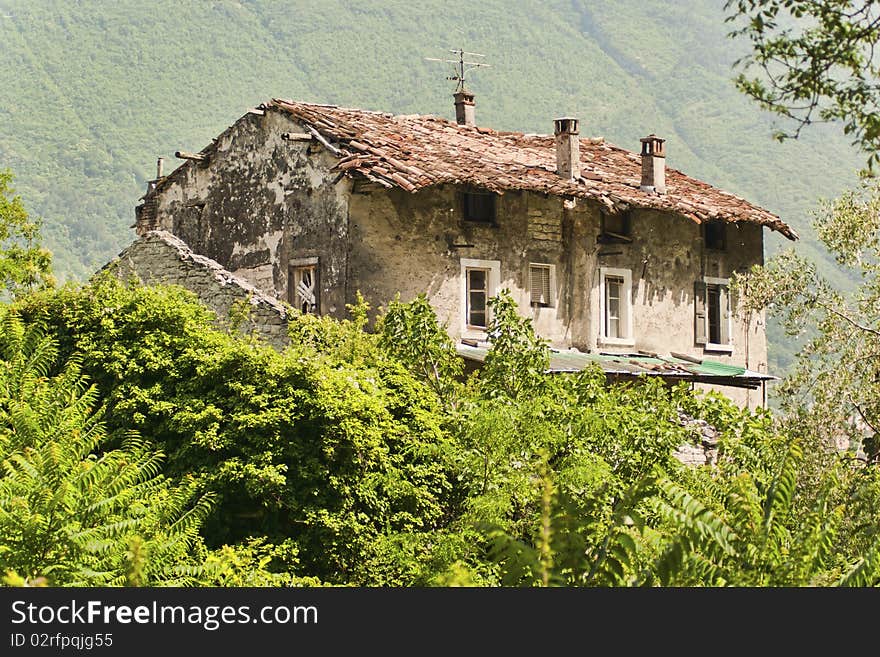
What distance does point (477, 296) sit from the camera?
902 inches

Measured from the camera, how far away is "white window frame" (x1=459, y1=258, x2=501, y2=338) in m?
22.4

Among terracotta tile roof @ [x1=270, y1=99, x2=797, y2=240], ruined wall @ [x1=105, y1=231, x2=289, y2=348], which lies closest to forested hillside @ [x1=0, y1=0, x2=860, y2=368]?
terracotta tile roof @ [x1=270, y1=99, x2=797, y2=240]

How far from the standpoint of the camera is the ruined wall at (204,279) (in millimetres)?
17031

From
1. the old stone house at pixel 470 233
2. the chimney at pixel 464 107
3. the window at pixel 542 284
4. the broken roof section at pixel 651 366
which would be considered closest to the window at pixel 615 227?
the old stone house at pixel 470 233

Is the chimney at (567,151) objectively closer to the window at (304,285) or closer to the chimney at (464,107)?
the chimney at (464,107)

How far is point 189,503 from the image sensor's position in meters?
11.2

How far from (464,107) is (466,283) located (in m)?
7.53

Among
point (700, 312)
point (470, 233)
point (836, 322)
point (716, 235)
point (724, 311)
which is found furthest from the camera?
point (716, 235)

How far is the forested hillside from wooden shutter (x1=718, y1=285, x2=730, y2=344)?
46.9 m

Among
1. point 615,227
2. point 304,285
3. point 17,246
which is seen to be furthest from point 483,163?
point 17,246

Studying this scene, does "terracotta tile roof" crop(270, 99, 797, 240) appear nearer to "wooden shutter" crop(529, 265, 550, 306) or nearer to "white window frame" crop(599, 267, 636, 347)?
"white window frame" crop(599, 267, 636, 347)

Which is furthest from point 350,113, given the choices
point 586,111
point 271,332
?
point 586,111

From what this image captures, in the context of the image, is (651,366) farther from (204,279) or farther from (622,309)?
(204,279)

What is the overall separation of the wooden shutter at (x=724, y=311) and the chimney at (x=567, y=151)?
17.1 feet
